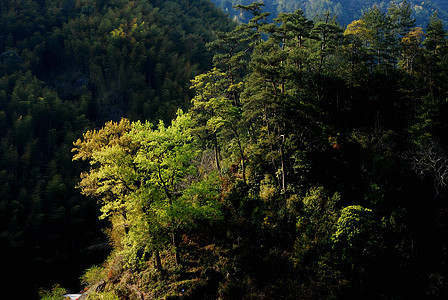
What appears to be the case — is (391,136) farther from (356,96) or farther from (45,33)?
(45,33)

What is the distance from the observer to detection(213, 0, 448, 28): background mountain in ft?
496

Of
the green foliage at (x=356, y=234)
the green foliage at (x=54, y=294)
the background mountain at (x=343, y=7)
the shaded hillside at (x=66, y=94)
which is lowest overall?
the green foliage at (x=54, y=294)

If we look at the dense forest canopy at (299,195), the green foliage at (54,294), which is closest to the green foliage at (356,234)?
the dense forest canopy at (299,195)

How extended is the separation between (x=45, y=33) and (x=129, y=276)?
251 feet

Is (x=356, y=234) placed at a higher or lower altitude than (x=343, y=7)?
lower

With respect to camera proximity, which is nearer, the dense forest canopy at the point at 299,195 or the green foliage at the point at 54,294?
the dense forest canopy at the point at 299,195

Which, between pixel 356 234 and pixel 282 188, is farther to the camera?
pixel 282 188

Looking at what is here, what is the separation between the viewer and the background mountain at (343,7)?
151 meters

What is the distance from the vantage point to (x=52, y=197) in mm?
46250

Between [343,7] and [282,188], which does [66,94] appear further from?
[343,7]

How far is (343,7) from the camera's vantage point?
173m

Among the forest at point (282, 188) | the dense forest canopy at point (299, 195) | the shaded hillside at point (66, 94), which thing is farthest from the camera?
the shaded hillside at point (66, 94)

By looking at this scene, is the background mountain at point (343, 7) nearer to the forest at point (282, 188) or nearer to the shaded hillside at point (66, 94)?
the shaded hillside at point (66, 94)

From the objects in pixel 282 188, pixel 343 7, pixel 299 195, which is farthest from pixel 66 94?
pixel 343 7
